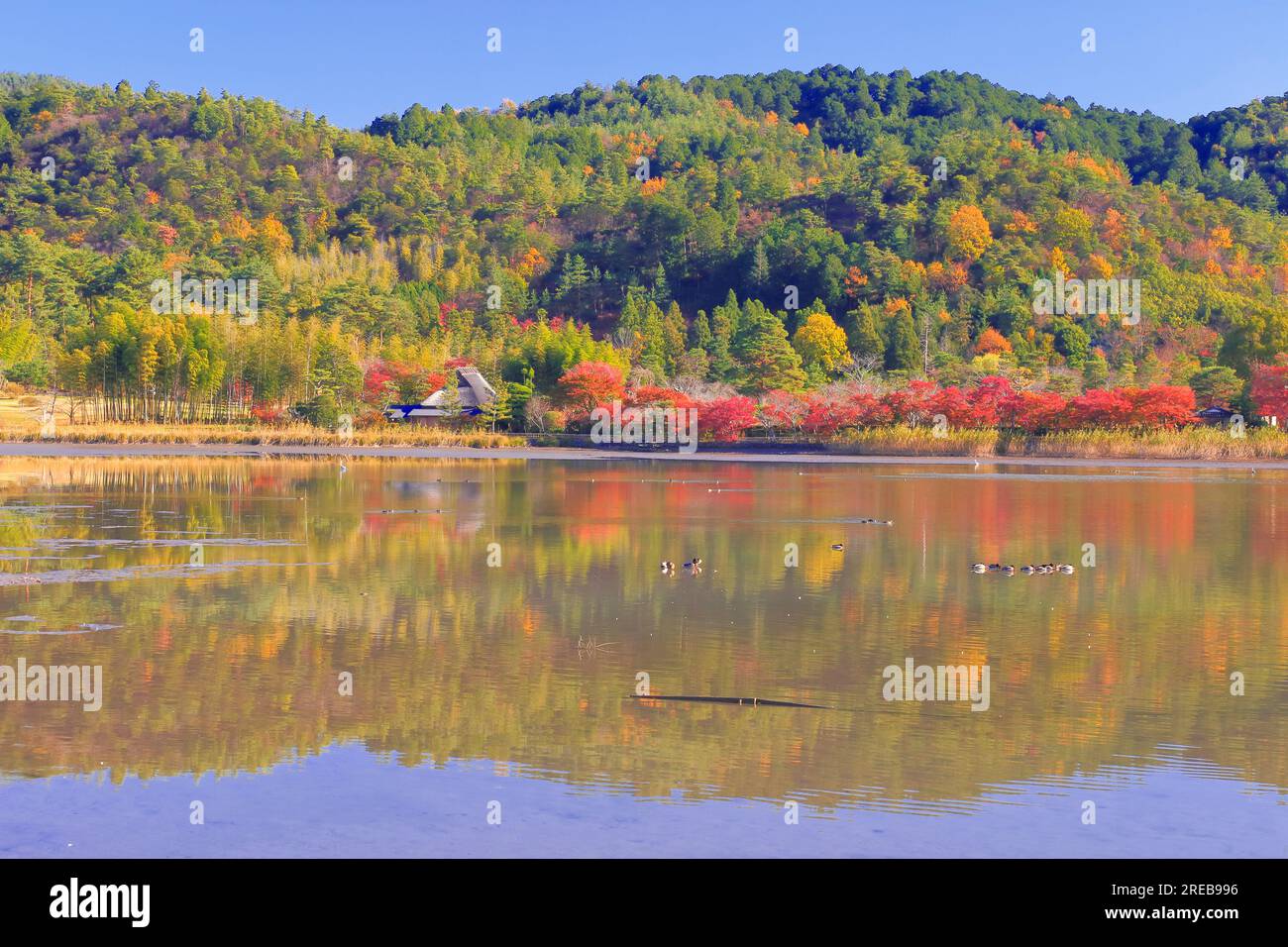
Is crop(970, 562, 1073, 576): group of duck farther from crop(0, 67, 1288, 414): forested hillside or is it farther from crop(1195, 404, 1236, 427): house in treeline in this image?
crop(0, 67, 1288, 414): forested hillside

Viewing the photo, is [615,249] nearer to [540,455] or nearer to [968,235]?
[968,235]

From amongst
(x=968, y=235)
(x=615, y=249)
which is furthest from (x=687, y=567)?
(x=615, y=249)

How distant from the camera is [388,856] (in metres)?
7.50

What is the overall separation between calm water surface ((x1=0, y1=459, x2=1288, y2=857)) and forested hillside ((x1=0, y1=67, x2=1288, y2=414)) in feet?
158

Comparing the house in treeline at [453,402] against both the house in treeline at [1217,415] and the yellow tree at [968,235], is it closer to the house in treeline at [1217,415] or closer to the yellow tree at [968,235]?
the house in treeline at [1217,415]

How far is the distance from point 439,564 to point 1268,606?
1036cm

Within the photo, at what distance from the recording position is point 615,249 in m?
127

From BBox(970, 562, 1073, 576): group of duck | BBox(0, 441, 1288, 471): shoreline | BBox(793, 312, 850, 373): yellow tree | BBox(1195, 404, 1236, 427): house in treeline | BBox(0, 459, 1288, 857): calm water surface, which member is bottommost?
BBox(0, 459, 1288, 857): calm water surface

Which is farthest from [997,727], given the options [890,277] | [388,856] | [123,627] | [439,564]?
[890,277]

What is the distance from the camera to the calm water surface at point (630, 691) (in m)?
8.02

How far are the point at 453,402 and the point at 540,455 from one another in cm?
2288

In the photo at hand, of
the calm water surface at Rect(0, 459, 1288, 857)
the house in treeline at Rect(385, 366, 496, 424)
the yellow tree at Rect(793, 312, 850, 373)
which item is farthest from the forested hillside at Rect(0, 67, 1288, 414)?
the calm water surface at Rect(0, 459, 1288, 857)

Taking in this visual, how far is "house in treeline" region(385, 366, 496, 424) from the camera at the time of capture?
7900cm
